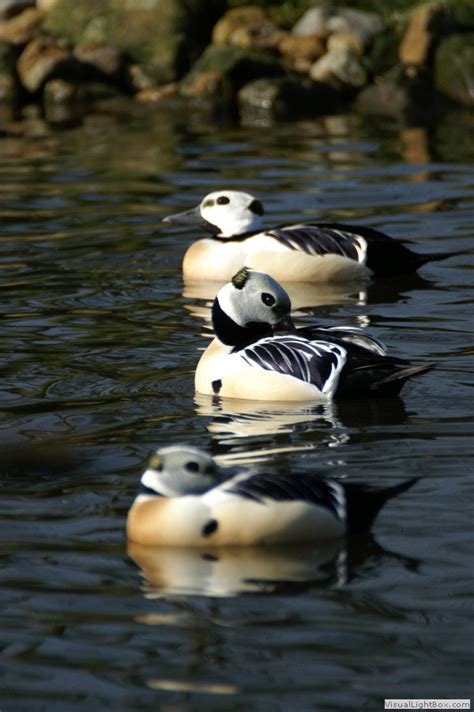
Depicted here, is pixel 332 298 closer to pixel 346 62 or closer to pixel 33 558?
pixel 33 558

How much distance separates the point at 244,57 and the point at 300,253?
39.3 feet

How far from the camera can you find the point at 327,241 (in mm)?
11711

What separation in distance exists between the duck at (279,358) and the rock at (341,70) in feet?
49.8

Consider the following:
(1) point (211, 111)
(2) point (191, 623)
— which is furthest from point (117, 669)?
(1) point (211, 111)

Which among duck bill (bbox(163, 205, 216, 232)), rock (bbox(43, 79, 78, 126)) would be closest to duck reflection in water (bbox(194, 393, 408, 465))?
duck bill (bbox(163, 205, 216, 232))

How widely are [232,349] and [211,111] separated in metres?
15.2

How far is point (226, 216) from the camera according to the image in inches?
476

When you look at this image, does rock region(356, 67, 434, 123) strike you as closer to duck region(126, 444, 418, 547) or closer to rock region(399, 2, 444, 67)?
rock region(399, 2, 444, 67)

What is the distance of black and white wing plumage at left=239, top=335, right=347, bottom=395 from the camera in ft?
25.7

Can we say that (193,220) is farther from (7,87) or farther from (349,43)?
(7,87)

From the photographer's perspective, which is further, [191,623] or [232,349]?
[232,349]

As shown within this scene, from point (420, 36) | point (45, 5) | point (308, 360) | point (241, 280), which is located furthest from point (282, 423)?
point (45, 5)

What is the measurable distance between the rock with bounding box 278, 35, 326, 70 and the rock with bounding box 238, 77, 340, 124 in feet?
2.95

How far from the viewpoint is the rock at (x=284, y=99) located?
73.8ft
